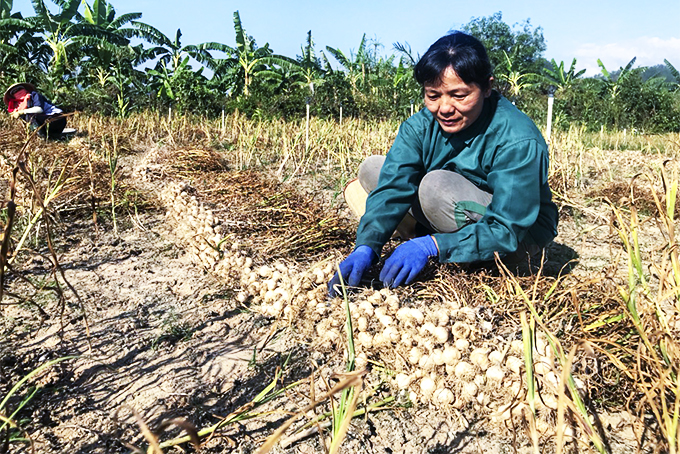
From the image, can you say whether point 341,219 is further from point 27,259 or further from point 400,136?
point 27,259

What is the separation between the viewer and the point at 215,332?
1.84 metres

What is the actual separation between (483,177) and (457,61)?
0.47 meters

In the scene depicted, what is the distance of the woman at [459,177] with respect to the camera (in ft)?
5.51

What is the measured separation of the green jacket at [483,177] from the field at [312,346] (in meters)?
0.14

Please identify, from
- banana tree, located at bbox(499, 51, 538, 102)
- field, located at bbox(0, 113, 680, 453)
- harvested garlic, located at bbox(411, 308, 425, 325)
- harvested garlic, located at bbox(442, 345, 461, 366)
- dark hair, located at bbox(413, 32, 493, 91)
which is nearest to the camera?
field, located at bbox(0, 113, 680, 453)

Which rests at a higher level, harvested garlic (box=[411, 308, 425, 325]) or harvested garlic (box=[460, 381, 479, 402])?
harvested garlic (box=[411, 308, 425, 325])

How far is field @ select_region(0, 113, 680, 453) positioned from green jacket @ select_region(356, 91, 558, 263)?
144 millimetres

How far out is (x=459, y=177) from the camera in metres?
1.95

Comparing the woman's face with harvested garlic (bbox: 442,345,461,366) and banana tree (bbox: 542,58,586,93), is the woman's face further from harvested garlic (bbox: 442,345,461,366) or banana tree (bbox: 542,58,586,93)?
banana tree (bbox: 542,58,586,93)

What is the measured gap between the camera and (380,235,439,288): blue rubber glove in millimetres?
1681

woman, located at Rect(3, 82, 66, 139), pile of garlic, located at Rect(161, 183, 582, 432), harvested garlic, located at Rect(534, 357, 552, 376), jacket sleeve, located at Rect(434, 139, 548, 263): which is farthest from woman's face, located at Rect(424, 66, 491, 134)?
woman, located at Rect(3, 82, 66, 139)

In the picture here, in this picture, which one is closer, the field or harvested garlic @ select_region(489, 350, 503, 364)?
the field

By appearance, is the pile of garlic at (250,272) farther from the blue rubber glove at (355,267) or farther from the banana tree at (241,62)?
the banana tree at (241,62)

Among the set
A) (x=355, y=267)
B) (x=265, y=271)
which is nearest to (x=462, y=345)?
(x=355, y=267)
